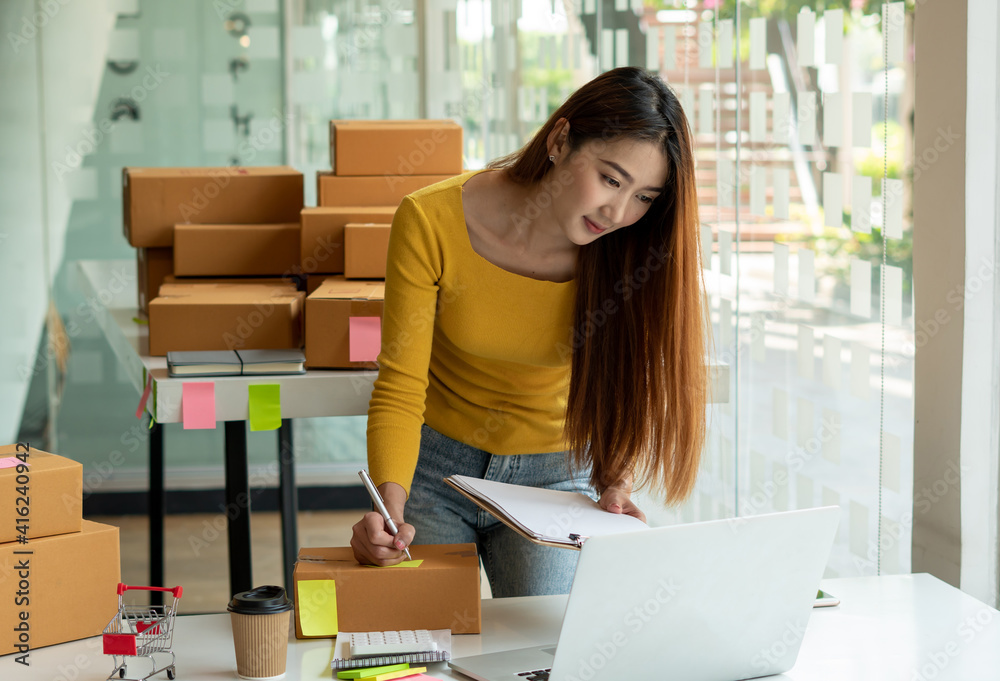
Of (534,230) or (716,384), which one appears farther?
(716,384)

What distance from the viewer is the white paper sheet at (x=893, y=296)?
1.62m

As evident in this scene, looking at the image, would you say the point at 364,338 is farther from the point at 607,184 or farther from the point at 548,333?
the point at 607,184

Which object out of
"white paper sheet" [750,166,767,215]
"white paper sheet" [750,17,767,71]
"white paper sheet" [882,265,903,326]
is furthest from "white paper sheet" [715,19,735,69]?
"white paper sheet" [882,265,903,326]

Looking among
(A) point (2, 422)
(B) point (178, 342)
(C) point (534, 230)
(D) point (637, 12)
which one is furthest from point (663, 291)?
(A) point (2, 422)

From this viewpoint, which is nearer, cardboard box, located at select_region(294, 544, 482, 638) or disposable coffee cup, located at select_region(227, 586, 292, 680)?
disposable coffee cup, located at select_region(227, 586, 292, 680)

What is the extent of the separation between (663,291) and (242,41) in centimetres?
284

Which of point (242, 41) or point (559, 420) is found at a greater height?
point (242, 41)

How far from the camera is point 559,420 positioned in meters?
1.50

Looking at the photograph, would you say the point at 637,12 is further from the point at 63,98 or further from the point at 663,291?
the point at 63,98

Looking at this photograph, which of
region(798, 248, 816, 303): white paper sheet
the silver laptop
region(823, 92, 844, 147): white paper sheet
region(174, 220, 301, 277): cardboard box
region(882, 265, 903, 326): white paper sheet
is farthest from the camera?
region(174, 220, 301, 277): cardboard box

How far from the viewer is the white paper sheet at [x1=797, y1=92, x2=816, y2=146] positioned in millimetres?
1838

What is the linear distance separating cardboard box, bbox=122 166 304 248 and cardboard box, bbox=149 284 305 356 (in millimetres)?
410

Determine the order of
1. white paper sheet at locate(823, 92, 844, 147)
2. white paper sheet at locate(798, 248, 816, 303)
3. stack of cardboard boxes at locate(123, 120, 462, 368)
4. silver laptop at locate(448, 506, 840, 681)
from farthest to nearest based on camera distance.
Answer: stack of cardboard boxes at locate(123, 120, 462, 368) → white paper sheet at locate(798, 248, 816, 303) → white paper sheet at locate(823, 92, 844, 147) → silver laptop at locate(448, 506, 840, 681)

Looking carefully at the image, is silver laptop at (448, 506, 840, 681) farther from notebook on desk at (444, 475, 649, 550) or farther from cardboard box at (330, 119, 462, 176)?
cardboard box at (330, 119, 462, 176)
